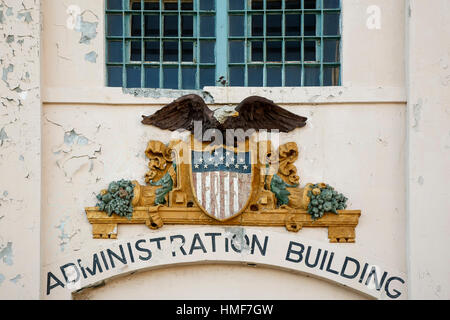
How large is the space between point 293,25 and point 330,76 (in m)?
0.68

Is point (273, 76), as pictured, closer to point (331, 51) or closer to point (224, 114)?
point (331, 51)

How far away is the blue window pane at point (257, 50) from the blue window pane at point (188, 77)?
657 millimetres

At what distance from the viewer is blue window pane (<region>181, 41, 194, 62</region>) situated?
7.99 meters

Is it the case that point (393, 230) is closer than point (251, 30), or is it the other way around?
point (393, 230)

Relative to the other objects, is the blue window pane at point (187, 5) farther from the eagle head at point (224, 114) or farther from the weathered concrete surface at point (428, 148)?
the weathered concrete surface at point (428, 148)

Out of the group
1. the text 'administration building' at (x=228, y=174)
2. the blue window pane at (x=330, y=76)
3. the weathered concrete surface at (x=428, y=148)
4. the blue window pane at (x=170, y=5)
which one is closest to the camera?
the weathered concrete surface at (x=428, y=148)

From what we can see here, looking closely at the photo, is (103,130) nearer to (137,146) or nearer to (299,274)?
(137,146)

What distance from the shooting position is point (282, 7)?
798cm

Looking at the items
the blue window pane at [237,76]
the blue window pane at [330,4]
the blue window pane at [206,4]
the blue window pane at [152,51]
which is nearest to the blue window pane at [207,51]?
the blue window pane at [237,76]

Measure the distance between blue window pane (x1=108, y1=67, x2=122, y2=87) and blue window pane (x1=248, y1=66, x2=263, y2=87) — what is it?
1385 mm

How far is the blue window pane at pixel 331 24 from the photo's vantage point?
26.0 ft
